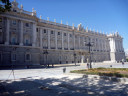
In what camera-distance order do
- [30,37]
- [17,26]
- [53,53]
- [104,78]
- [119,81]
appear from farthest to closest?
[53,53] → [30,37] → [17,26] → [104,78] → [119,81]

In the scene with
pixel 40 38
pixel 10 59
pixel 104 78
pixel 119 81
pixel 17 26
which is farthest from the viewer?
pixel 40 38

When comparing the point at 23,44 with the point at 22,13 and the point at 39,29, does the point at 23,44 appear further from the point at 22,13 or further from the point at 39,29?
the point at 39,29

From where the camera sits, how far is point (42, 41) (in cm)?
4050

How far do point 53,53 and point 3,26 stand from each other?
19.3 meters

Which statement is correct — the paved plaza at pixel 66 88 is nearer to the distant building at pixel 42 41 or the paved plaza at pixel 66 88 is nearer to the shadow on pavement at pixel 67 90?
the shadow on pavement at pixel 67 90

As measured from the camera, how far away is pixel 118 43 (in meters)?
76.9

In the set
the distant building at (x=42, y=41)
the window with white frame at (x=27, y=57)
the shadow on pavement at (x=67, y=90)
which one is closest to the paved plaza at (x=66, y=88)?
the shadow on pavement at (x=67, y=90)

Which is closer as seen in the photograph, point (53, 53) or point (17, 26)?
point (17, 26)

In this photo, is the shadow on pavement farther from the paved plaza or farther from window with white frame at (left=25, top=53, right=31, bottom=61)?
window with white frame at (left=25, top=53, right=31, bottom=61)

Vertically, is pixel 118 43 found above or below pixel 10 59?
above

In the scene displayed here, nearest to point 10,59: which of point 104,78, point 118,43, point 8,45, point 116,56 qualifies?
point 8,45

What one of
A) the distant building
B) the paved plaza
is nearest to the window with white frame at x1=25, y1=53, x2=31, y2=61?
the distant building

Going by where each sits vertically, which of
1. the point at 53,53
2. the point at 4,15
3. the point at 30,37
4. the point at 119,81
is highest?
the point at 4,15

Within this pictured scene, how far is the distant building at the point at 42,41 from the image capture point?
28.2m
